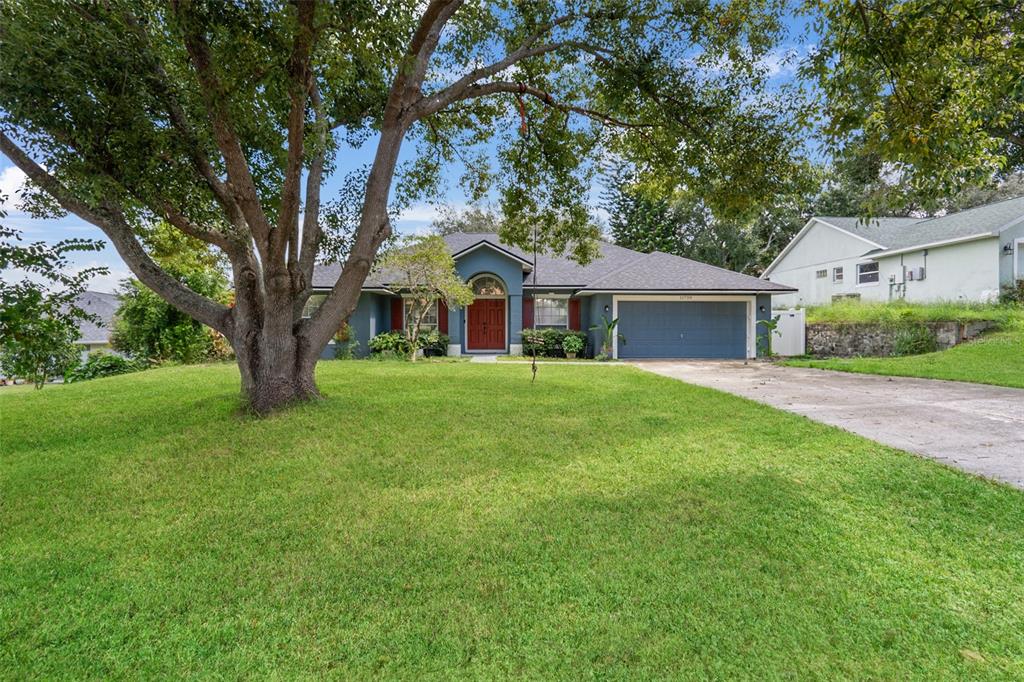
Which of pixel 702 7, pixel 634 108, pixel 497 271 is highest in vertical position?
pixel 702 7

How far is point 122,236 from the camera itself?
6.55m

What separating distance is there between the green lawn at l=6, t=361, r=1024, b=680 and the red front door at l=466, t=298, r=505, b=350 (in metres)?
13.4

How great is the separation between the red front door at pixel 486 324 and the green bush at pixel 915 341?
13608 millimetres

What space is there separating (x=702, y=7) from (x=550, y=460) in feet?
23.5

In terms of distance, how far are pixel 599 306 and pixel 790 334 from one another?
7954 mm

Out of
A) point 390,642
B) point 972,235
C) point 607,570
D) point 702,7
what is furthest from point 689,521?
point 972,235

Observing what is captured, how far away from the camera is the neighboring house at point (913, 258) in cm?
1728

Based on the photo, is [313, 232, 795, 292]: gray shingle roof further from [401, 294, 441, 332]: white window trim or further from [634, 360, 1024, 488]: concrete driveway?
[634, 360, 1024, 488]: concrete driveway

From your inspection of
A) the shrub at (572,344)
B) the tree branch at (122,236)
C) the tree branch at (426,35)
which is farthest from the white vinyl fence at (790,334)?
the tree branch at (122,236)

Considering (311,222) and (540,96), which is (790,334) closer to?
(540,96)

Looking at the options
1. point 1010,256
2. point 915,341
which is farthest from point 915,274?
point 915,341

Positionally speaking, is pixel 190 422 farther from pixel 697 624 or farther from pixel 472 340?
pixel 472 340

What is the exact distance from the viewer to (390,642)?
2.39m

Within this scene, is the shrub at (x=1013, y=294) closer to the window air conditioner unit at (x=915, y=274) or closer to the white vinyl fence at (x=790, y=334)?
the window air conditioner unit at (x=915, y=274)
